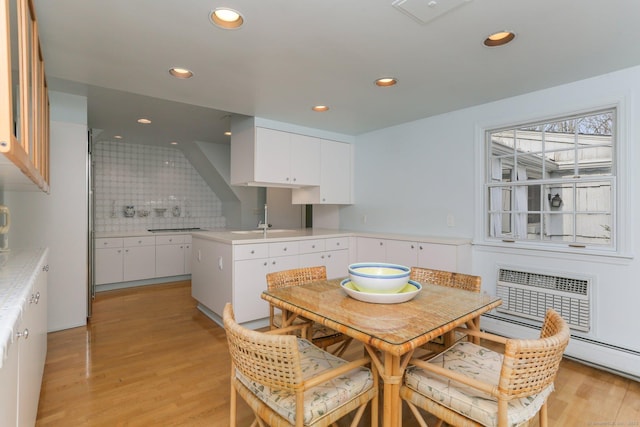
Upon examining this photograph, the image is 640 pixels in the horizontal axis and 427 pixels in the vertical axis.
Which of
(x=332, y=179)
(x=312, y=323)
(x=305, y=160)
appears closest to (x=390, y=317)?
(x=312, y=323)

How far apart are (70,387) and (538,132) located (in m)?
4.12

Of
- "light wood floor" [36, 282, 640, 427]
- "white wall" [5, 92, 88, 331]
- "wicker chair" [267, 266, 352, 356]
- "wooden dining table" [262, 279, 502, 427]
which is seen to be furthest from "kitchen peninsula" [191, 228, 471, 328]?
"wooden dining table" [262, 279, 502, 427]

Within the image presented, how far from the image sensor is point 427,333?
1260 mm

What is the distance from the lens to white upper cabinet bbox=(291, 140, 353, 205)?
13.6ft

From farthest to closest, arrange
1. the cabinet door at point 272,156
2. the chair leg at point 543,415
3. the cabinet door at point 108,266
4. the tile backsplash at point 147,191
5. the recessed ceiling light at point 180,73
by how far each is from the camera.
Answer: the tile backsplash at point 147,191 < the cabinet door at point 108,266 < the cabinet door at point 272,156 < the recessed ceiling light at point 180,73 < the chair leg at point 543,415

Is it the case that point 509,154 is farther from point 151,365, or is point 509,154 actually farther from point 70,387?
point 70,387

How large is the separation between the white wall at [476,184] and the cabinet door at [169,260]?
2.71 metres

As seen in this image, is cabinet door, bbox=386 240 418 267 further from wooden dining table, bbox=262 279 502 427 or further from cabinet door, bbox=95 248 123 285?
cabinet door, bbox=95 248 123 285

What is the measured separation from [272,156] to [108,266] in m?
2.99

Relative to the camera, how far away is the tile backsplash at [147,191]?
520 cm

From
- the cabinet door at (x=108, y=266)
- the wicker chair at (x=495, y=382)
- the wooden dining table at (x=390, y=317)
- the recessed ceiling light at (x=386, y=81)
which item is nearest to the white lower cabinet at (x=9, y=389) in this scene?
the wooden dining table at (x=390, y=317)

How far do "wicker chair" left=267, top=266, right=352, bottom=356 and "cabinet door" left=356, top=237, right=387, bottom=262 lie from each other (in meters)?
1.44

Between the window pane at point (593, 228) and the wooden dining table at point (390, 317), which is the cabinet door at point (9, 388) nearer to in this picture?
the wooden dining table at point (390, 317)

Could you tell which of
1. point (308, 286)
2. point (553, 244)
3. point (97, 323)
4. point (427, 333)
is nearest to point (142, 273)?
point (97, 323)
